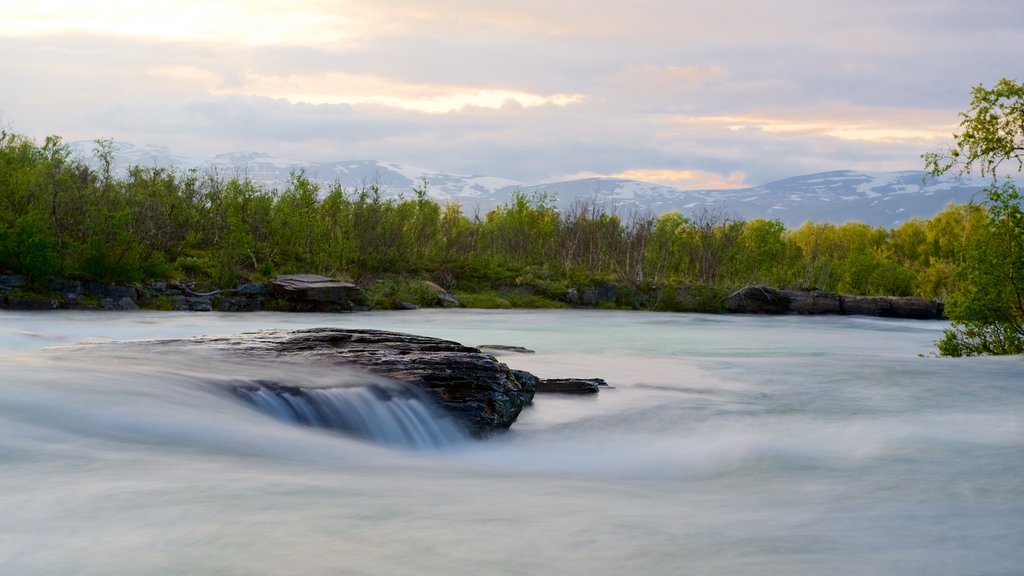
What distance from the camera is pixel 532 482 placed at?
773cm

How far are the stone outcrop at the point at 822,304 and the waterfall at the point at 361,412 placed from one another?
3724 cm

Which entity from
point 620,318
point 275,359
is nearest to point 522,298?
point 620,318

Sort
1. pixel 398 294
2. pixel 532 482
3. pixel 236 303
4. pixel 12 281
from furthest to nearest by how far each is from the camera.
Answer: pixel 398 294, pixel 236 303, pixel 12 281, pixel 532 482

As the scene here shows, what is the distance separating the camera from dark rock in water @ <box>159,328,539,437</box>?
1073 centimetres

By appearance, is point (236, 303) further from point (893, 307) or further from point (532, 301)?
point (893, 307)

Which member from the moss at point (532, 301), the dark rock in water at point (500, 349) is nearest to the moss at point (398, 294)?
the moss at point (532, 301)

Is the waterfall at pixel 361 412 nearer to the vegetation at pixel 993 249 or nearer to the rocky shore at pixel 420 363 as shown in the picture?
the rocky shore at pixel 420 363

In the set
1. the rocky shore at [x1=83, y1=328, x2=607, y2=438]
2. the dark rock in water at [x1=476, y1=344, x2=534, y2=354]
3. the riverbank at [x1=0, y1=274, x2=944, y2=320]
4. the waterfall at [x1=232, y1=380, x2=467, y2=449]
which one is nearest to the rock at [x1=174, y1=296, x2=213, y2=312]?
the riverbank at [x1=0, y1=274, x2=944, y2=320]

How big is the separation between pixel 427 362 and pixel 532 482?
4.07 meters

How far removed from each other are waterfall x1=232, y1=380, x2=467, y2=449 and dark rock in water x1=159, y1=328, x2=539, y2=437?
0.32 meters

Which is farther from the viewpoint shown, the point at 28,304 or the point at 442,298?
the point at 442,298

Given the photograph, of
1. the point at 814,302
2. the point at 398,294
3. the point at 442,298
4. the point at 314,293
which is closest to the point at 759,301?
the point at 814,302

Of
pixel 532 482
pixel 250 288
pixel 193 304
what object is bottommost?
pixel 532 482

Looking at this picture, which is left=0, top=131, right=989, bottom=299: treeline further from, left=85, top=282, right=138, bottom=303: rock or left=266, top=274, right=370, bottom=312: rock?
left=266, top=274, right=370, bottom=312: rock
